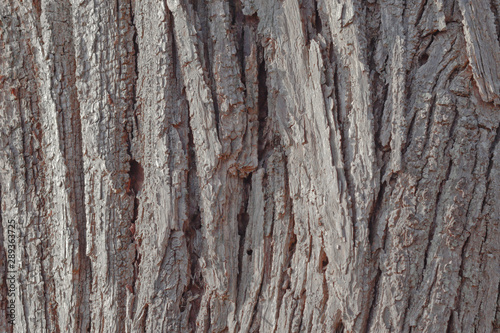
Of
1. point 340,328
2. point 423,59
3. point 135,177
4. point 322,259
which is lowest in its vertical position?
point 340,328

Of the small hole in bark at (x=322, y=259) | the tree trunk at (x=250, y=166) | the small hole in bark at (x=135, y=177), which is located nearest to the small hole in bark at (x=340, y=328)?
the tree trunk at (x=250, y=166)

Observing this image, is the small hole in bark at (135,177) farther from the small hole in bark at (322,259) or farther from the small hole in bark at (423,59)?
the small hole in bark at (423,59)

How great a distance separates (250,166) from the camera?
4.63 feet

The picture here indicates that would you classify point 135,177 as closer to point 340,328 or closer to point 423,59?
point 340,328

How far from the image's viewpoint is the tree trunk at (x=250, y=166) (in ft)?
4.31

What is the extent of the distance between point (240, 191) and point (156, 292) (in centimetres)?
45

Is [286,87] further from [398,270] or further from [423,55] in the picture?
[398,270]

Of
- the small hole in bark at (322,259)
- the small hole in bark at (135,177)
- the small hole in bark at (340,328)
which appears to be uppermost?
the small hole in bark at (135,177)

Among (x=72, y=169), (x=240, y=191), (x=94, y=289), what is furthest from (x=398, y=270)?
(x=72, y=169)

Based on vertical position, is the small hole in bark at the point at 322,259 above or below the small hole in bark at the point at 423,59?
below

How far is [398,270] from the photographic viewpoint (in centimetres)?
130

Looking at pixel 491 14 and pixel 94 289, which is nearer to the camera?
pixel 491 14

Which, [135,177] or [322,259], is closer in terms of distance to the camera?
[322,259]

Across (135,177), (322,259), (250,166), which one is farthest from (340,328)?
(135,177)
